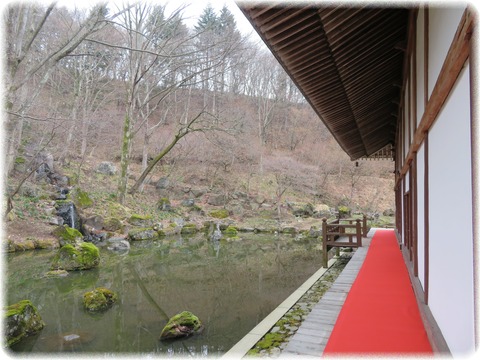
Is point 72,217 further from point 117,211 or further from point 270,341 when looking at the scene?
point 270,341

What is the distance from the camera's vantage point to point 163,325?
22.3ft

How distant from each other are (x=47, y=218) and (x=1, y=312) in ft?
31.2

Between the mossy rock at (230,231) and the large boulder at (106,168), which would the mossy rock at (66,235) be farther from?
the large boulder at (106,168)

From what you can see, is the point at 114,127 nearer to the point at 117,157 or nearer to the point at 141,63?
the point at 117,157

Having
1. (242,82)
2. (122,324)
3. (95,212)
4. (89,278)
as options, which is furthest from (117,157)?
(122,324)

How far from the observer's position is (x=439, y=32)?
2434 millimetres

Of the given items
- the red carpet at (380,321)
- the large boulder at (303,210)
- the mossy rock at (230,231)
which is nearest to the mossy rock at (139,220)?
the mossy rock at (230,231)

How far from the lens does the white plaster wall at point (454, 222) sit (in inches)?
68.6

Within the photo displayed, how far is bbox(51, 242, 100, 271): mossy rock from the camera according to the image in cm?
1045

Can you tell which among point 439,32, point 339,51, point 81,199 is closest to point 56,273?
point 81,199

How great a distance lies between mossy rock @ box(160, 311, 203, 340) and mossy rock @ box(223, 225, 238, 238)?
1268cm

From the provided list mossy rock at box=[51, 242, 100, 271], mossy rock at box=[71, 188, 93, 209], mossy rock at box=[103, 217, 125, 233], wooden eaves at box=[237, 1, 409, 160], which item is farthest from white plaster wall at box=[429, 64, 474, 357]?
mossy rock at box=[71, 188, 93, 209]

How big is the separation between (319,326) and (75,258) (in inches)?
350

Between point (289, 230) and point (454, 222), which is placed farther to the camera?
point (289, 230)
